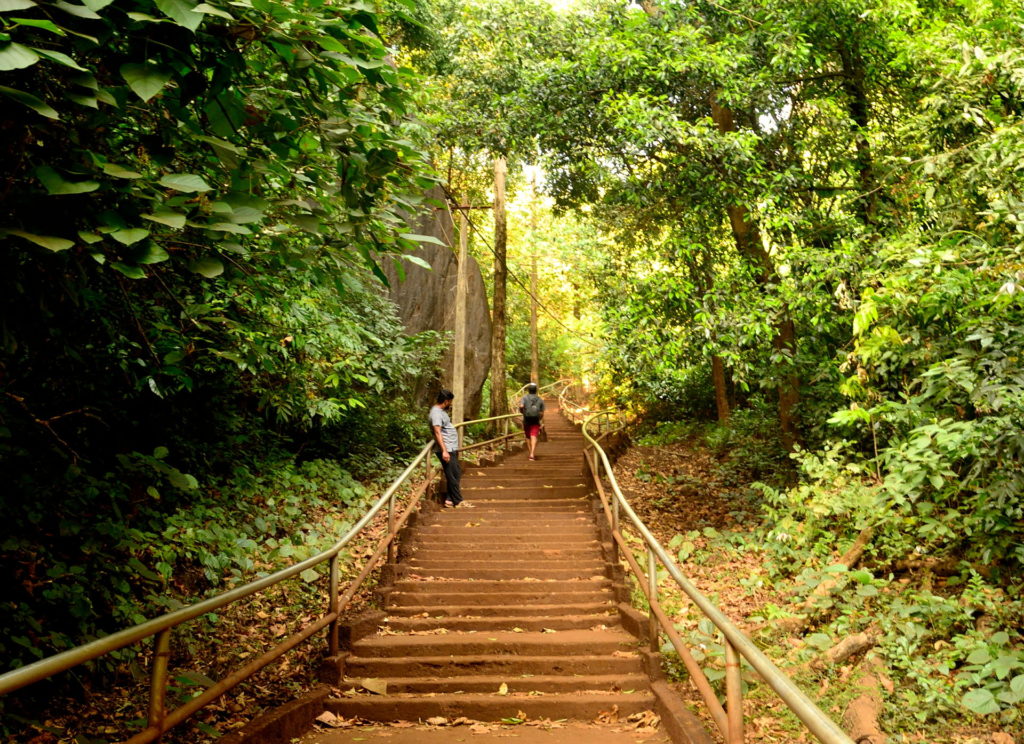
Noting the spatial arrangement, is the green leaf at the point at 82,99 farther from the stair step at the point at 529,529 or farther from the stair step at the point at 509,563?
the stair step at the point at 529,529

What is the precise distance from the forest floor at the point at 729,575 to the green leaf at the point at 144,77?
4986 millimetres

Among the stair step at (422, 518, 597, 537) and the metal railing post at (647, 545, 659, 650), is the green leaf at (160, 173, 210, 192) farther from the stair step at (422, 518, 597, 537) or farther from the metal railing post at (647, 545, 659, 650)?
the stair step at (422, 518, 597, 537)

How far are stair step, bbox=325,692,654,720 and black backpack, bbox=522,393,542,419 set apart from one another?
34.1 feet

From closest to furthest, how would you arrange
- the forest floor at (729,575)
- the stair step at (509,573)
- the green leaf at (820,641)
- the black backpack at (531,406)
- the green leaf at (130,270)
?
the green leaf at (130,270) < the forest floor at (729,575) < the green leaf at (820,641) < the stair step at (509,573) < the black backpack at (531,406)

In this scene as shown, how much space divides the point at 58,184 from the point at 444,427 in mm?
8059

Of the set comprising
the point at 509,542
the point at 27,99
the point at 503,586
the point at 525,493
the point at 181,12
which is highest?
the point at 181,12

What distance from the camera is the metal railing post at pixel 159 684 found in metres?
2.83

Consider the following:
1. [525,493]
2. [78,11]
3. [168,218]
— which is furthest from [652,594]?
[525,493]

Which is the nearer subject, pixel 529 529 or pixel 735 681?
pixel 735 681

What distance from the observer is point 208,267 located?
2.41 m

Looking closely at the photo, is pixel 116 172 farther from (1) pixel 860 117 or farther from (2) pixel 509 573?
(1) pixel 860 117

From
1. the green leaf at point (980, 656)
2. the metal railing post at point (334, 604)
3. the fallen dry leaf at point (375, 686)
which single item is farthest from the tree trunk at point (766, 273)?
the fallen dry leaf at point (375, 686)

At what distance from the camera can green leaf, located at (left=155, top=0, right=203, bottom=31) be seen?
1930 millimetres

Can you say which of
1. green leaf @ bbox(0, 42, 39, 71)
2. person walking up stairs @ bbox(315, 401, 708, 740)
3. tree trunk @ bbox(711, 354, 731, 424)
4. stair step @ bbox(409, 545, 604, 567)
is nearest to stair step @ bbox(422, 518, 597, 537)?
person walking up stairs @ bbox(315, 401, 708, 740)
